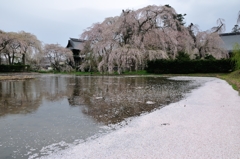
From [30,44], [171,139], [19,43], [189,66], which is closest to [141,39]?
[189,66]

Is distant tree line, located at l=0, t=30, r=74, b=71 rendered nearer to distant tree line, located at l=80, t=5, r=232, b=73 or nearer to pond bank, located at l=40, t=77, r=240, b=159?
distant tree line, located at l=80, t=5, r=232, b=73

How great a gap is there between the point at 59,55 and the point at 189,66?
21.4 m

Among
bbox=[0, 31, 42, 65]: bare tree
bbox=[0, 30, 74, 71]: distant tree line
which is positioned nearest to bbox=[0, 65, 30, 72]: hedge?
bbox=[0, 30, 74, 71]: distant tree line

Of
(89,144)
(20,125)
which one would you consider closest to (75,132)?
(89,144)

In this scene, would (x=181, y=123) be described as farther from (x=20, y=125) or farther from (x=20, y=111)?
(x=20, y=111)

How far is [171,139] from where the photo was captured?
296 cm

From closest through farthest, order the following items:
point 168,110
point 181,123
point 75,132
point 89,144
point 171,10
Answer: point 89,144 < point 75,132 < point 181,123 < point 168,110 < point 171,10

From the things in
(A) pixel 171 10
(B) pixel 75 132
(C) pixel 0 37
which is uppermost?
(A) pixel 171 10

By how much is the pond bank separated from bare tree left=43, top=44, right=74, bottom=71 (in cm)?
2973

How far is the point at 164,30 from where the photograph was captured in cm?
2205

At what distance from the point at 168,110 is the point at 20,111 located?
3.50 meters

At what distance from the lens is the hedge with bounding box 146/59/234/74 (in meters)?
18.7

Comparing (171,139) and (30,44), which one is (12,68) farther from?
(171,139)

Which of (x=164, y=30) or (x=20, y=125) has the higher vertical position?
(x=164, y=30)
